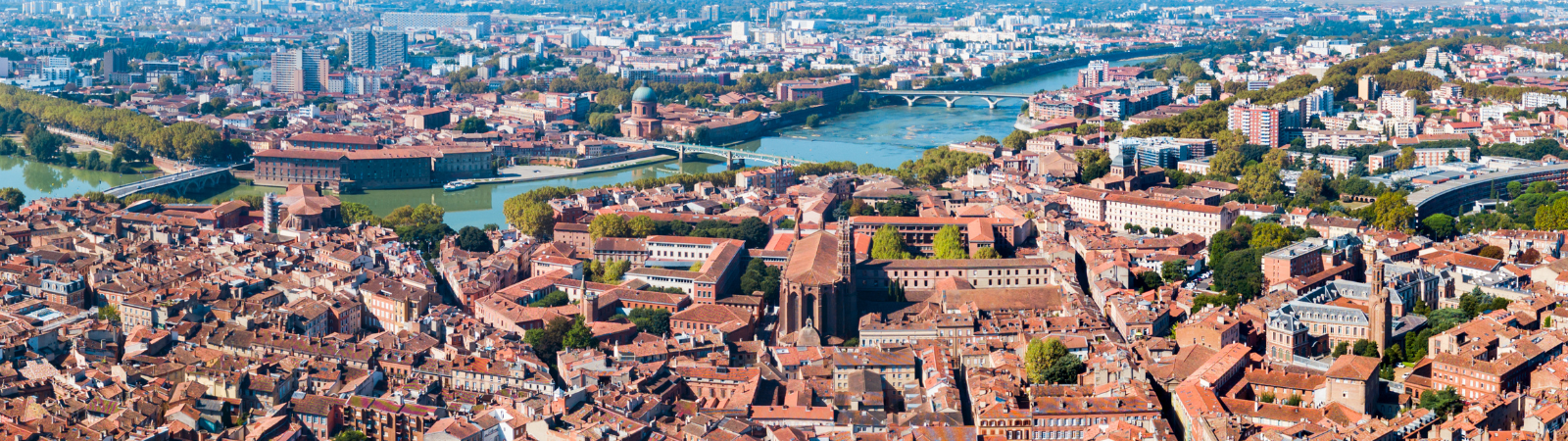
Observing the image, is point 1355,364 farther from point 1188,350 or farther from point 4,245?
point 4,245

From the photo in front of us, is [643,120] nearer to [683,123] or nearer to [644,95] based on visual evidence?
[683,123]

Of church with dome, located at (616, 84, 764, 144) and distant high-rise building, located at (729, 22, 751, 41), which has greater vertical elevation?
distant high-rise building, located at (729, 22, 751, 41)

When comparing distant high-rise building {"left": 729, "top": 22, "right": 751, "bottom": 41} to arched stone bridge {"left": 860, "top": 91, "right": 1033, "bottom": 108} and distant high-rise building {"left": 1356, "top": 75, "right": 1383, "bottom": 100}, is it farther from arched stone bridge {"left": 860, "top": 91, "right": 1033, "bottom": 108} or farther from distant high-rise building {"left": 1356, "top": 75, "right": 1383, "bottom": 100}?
distant high-rise building {"left": 1356, "top": 75, "right": 1383, "bottom": 100}

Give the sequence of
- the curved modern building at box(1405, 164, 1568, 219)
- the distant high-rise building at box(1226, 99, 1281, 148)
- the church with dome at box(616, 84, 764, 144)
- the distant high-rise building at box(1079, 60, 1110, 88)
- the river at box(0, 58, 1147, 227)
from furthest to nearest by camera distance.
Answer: the distant high-rise building at box(1079, 60, 1110, 88)
the church with dome at box(616, 84, 764, 144)
the distant high-rise building at box(1226, 99, 1281, 148)
the river at box(0, 58, 1147, 227)
the curved modern building at box(1405, 164, 1568, 219)

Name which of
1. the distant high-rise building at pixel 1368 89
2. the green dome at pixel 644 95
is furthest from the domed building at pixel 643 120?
the distant high-rise building at pixel 1368 89

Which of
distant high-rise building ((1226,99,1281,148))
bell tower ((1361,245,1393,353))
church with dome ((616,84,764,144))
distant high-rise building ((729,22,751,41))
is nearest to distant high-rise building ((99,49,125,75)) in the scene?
church with dome ((616,84,764,144))

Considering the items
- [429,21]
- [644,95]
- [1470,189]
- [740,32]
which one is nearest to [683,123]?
[644,95]

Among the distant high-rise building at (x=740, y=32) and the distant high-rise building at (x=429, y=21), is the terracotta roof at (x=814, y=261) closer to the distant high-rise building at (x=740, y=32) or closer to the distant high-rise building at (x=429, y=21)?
the distant high-rise building at (x=740, y=32)
